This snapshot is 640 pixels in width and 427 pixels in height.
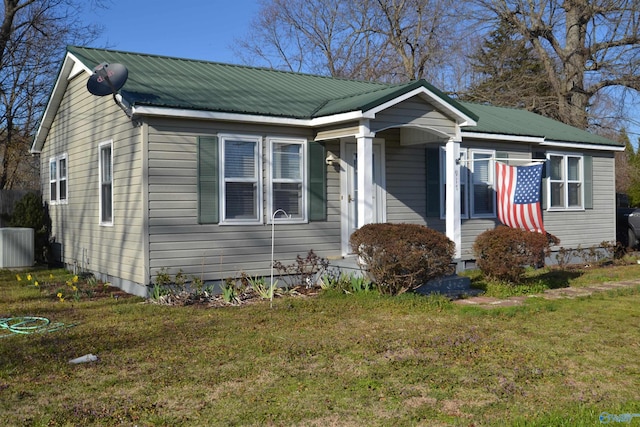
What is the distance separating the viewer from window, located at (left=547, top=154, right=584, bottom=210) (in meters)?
14.5

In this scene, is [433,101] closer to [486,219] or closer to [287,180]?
[287,180]

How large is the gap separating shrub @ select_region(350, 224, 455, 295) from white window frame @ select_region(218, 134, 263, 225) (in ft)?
6.05

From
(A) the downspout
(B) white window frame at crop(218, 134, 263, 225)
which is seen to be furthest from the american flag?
(A) the downspout

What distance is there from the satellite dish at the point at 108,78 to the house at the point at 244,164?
191 mm

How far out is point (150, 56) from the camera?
11.6 m

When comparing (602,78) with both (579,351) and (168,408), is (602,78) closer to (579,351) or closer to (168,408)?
(579,351)

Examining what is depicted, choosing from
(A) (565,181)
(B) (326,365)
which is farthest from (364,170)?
(A) (565,181)

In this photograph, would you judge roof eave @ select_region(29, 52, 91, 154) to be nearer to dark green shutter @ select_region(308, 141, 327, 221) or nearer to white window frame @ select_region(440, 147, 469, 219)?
dark green shutter @ select_region(308, 141, 327, 221)

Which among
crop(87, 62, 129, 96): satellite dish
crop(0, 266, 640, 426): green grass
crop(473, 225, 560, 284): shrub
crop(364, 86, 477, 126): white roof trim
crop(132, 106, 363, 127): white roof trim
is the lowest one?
crop(0, 266, 640, 426): green grass

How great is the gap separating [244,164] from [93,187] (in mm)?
3228

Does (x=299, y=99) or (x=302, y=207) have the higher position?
(x=299, y=99)

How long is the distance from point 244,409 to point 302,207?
20.0 ft

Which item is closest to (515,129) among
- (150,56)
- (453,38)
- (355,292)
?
(355,292)

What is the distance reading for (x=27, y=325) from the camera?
297 inches
